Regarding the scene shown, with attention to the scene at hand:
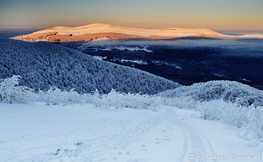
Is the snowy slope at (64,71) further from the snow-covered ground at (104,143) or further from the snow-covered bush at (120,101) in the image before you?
the snow-covered ground at (104,143)

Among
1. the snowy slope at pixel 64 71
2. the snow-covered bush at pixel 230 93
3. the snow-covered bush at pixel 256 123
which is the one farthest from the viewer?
the snowy slope at pixel 64 71

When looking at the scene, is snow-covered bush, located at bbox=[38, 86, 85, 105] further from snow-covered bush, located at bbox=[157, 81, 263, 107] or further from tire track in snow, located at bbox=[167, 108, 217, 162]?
snow-covered bush, located at bbox=[157, 81, 263, 107]

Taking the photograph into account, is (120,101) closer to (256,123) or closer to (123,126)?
(123,126)

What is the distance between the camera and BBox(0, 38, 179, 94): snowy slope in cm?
2711

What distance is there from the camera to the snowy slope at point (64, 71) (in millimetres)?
27106

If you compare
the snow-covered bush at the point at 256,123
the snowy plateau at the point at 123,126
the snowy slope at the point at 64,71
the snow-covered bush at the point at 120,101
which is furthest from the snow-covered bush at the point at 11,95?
the snowy slope at the point at 64,71

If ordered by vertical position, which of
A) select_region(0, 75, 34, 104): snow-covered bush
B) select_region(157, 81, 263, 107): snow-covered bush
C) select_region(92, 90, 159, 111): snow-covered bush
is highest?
select_region(0, 75, 34, 104): snow-covered bush

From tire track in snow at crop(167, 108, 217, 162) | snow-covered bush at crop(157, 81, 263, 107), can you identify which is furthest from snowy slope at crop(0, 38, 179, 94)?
tire track in snow at crop(167, 108, 217, 162)

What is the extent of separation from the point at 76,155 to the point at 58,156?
312 millimetres

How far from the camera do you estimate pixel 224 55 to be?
5458 inches

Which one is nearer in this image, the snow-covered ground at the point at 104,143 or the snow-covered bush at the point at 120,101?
the snow-covered ground at the point at 104,143

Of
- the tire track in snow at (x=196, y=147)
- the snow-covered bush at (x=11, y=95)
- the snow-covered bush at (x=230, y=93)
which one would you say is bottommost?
the snow-covered bush at (x=230, y=93)

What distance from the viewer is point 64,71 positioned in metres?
31.8

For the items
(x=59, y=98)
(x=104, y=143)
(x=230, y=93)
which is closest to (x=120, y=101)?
(x=59, y=98)
